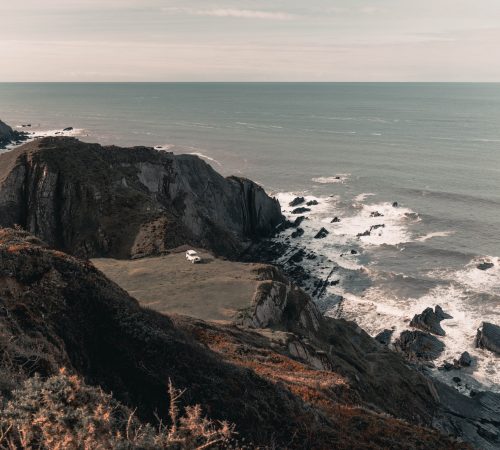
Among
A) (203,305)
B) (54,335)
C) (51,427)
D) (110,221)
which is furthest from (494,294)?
(51,427)

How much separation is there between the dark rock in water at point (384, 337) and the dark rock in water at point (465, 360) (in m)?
7.36

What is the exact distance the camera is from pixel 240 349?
1099 inches

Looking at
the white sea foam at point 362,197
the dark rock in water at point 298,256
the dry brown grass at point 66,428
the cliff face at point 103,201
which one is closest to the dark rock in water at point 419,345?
the dark rock in water at point 298,256

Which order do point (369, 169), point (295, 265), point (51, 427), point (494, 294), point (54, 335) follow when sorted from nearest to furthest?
point (51, 427) → point (54, 335) → point (494, 294) → point (295, 265) → point (369, 169)

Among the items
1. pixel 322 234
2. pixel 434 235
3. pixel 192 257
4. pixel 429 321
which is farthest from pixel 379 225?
pixel 192 257

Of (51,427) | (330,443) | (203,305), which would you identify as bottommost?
(203,305)

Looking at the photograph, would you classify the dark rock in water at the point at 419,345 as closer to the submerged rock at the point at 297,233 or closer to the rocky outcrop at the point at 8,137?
the submerged rock at the point at 297,233

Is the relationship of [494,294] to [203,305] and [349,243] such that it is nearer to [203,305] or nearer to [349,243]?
[349,243]

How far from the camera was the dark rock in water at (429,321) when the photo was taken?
53.0m

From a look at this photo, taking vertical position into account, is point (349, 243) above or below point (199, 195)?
below

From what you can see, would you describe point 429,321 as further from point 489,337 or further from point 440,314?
point 489,337

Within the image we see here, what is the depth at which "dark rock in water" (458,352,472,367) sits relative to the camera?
1877 inches

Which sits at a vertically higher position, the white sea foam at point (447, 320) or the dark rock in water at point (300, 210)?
the dark rock in water at point (300, 210)

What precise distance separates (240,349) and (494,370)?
1279 inches
